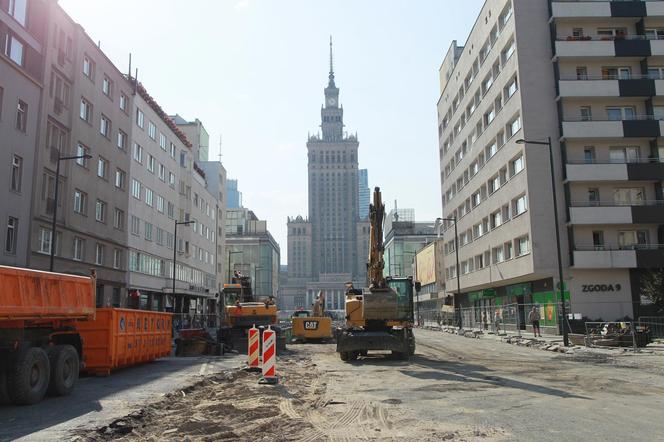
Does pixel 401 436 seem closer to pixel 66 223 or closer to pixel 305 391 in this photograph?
pixel 305 391

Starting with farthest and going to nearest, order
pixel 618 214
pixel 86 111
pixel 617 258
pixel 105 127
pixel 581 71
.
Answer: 1. pixel 581 71
2. pixel 105 127
3. pixel 618 214
4. pixel 86 111
5. pixel 617 258

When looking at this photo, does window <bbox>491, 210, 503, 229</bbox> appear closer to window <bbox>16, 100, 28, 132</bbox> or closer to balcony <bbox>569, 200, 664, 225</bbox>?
balcony <bbox>569, 200, 664, 225</bbox>

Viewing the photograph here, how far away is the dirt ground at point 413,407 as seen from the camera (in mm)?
7844

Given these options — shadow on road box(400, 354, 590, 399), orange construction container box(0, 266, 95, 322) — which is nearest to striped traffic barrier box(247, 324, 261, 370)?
shadow on road box(400, 354, 590, 399)

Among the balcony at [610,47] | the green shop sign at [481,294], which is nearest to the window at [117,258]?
the green shop sign at [481,294]

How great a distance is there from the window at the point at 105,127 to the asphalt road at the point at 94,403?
1004 inches

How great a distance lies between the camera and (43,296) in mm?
10953

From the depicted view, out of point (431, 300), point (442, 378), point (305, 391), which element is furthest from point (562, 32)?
point (431, 300)

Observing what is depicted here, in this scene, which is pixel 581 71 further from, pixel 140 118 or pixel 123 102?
pixel 140 118

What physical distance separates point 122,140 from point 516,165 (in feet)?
97.4

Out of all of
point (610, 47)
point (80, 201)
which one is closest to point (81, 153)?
point (80, 201)

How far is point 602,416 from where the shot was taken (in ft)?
29.0

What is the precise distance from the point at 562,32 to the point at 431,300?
1996 inches

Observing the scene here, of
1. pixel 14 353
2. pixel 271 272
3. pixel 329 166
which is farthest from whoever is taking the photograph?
pixel 329 166
